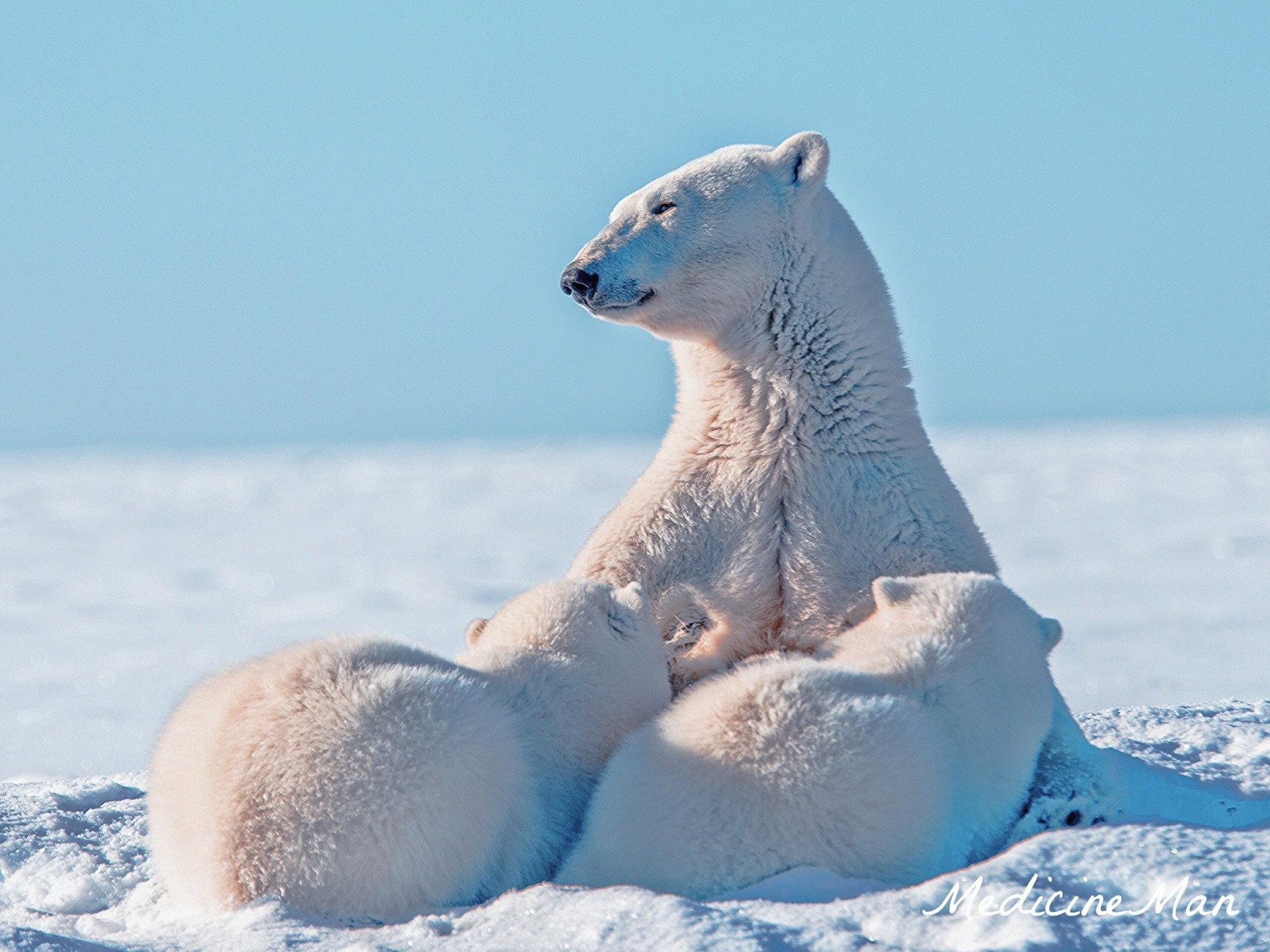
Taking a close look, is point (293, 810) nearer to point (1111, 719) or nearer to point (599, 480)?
point (1111, 719)

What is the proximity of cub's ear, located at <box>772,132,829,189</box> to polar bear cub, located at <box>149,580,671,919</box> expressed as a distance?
5.82 feet

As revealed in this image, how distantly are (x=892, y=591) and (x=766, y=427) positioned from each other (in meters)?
0.78

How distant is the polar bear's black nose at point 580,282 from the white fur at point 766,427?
2 cm

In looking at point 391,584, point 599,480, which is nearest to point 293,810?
point 391,584

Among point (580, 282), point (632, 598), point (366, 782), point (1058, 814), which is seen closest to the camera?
point (366, 782)

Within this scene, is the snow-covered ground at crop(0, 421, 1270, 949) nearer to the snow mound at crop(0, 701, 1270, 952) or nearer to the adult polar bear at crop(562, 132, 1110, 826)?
the snow mound at crop(0, 701, 1270, 952)

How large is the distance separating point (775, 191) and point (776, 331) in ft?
1.40

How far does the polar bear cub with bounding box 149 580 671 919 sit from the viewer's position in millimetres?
2855

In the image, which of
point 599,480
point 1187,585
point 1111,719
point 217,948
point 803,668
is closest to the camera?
point 217,948

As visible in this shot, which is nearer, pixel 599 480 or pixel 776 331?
pixel 776 331

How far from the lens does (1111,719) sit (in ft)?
18.0

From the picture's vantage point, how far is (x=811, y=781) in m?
2.86

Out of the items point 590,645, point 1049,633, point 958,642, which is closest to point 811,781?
point 958,642

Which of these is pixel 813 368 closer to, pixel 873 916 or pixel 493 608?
pixel 873 916
